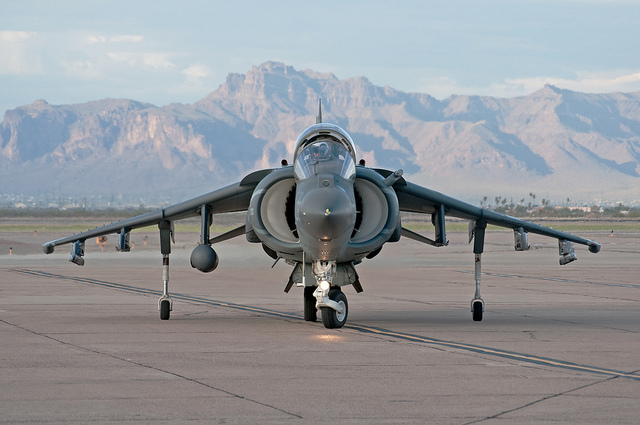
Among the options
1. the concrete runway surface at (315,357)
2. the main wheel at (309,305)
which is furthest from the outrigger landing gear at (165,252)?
the main wheel at (309,305)

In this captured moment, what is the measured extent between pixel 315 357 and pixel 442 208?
6589 mm

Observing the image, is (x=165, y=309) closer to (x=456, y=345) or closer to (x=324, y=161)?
(x=324, y=161)

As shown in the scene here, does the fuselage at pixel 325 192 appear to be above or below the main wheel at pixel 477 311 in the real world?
above

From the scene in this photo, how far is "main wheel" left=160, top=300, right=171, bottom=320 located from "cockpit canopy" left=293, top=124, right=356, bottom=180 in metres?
4.04

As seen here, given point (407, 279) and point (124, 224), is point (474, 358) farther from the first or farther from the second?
point (407, 279)

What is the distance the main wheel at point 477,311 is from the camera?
18.2 meters

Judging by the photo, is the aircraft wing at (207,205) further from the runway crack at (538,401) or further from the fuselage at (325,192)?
the runway crack at (538,401)

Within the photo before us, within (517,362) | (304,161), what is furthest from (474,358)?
(304,161)

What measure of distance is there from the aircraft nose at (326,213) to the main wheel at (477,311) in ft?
14.9

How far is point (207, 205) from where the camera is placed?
60.7 ft

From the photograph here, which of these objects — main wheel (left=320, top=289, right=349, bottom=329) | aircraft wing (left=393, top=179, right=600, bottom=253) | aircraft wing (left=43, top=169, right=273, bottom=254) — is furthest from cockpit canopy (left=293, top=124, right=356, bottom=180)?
main wheel (left=320, top=289, right=349, bottom=329)

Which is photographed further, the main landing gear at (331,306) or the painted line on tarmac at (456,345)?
the main landing gear at (331,306)

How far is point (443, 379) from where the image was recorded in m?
11.2

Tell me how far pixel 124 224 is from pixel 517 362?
938 centimetres
